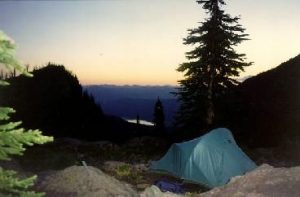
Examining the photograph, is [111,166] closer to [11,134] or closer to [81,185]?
[81,185]

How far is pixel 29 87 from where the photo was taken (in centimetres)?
4312

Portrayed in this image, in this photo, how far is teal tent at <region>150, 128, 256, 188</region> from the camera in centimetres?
1889

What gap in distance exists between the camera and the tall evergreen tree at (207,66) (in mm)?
29984

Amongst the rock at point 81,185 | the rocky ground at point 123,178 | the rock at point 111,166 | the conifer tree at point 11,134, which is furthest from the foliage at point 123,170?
the conifer tree at point 11,134

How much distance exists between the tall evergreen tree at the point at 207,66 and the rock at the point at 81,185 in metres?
13.5

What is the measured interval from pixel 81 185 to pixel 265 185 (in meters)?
7.02

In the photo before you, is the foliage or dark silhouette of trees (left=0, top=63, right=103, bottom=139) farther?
dark silhouette of trees (left=0, top=63, right=103, bottom=139)

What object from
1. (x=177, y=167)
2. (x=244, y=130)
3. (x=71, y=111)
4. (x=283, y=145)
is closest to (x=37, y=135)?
(x=177, y=167)

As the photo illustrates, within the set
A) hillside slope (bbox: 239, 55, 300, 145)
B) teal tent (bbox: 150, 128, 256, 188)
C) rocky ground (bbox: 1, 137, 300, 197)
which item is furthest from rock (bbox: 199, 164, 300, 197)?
hillside slope (bbox: 239, 55, 300, 145)

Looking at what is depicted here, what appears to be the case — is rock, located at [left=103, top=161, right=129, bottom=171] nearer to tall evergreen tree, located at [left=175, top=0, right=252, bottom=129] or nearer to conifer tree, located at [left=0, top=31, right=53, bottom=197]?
tall evergreen tree, located at [left=175, top=0, right=252, bottom=129]

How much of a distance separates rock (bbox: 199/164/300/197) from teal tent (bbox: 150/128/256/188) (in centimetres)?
241

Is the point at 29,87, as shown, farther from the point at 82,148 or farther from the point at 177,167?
the point at 177,167

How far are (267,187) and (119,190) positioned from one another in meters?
5.68

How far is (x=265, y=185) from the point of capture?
1500cm
